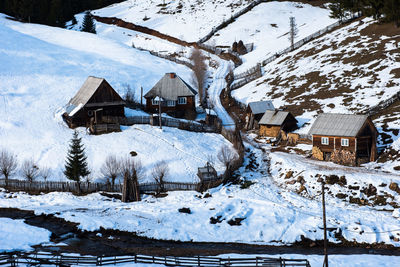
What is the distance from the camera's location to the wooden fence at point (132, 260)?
28344 millimetres

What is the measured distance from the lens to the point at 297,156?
47.9 meters

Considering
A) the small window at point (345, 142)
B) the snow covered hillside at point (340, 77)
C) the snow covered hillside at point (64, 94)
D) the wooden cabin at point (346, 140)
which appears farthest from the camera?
the snow covered hillside at point (340, 77)

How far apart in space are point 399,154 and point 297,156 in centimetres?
998

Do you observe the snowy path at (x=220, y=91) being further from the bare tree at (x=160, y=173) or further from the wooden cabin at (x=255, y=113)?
the bare tree at (x=160, y=173)

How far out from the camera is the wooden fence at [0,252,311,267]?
1116 inches

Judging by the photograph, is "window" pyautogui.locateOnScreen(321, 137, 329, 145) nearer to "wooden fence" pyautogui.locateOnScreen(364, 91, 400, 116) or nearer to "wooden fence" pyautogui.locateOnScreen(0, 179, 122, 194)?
"wooden fence" pyautogui.locateOnScreen(364, 91, 400, 116)

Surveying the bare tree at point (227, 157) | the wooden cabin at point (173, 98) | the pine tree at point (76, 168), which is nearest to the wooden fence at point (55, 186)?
the pine tree at point (76, 168)

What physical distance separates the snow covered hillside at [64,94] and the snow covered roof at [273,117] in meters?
6.69


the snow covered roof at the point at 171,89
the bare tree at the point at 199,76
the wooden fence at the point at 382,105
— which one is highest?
the bare tree at the point at 199,76

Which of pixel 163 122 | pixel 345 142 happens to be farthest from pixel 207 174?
pixel 345 142

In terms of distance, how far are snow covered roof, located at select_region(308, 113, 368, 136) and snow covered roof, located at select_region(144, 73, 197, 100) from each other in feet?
72.4

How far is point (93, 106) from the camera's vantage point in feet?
180

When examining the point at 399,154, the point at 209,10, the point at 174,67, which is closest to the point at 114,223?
the point at 399,154

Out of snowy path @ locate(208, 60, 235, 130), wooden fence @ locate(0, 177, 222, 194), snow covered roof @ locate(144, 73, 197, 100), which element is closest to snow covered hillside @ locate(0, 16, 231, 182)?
A: wooden fence @ locate(0, 177, 222, 194)
